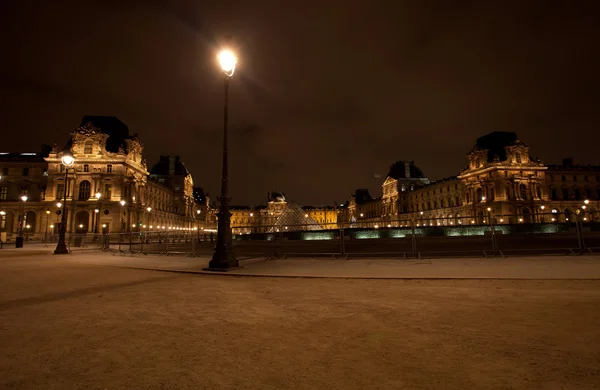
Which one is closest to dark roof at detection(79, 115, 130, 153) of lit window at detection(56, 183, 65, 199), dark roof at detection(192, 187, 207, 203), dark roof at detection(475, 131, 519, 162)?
lit window at detection(56, 183, 65, 199)

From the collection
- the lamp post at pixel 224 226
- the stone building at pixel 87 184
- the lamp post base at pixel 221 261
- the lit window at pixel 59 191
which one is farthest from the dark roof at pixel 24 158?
the lamp post base at pixel 221 261

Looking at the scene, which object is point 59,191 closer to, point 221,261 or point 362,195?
point 221,261

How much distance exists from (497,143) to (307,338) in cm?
8671

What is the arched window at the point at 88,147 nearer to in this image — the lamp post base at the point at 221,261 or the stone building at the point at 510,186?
the stone building at the point at 510,186

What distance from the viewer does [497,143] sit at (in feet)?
251

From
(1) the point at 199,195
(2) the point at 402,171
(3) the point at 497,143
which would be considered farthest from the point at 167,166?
(3) the point at 497,143

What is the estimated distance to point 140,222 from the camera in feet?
204

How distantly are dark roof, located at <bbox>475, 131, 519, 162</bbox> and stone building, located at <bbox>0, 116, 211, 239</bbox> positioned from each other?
246 ft

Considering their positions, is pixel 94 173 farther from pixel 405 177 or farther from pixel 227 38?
pixel 405 177

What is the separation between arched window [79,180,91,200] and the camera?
56.7 metres

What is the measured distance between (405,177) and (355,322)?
10971 cm

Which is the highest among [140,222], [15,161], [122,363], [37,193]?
[15,161]

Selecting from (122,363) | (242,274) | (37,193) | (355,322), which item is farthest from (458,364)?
(37,193)

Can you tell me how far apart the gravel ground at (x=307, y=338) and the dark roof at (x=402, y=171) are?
106376 millimetres
